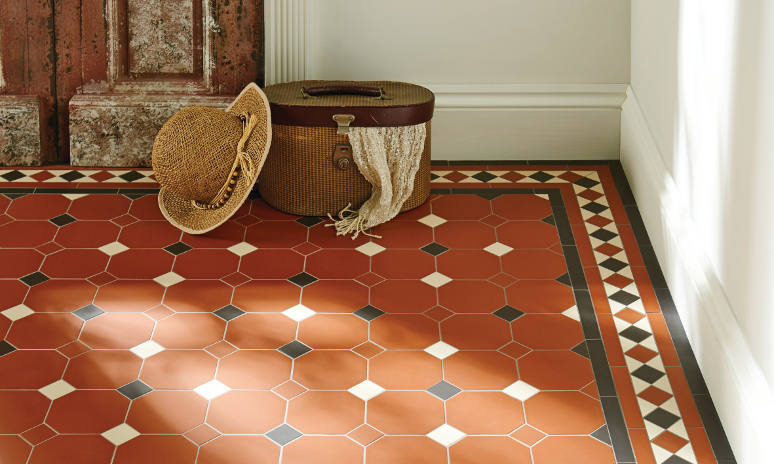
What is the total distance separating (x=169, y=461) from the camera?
9.38 feet

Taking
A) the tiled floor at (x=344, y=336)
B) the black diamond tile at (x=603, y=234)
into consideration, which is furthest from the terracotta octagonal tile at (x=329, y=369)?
the black diamond tile at (x=603, y=234)

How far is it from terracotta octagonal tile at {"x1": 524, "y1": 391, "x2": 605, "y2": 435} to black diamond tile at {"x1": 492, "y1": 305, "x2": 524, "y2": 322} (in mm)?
478

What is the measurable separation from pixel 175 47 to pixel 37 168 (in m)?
0.88

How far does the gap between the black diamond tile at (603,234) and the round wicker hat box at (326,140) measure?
78cm

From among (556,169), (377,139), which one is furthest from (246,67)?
(556,169)

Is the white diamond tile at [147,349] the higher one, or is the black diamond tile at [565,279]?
the black diamond tile at [565,279]

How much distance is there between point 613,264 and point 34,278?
2247mm

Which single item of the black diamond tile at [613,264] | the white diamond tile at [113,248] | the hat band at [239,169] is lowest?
the black diamond tile at [613,264]

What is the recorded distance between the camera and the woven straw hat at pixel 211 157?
415 centimetres

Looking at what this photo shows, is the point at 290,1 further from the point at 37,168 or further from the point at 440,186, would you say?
the point at 37,168

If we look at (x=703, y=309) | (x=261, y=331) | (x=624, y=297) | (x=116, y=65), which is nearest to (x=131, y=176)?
(x=116, y=65)

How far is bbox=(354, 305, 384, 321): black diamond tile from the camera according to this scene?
3617mm

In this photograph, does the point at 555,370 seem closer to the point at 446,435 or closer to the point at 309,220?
the point at 446,435

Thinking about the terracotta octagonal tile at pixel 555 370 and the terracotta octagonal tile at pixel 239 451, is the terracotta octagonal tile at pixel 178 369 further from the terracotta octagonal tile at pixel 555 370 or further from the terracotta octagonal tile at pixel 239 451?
the terracotta octagonal tile at pixel 555 370
